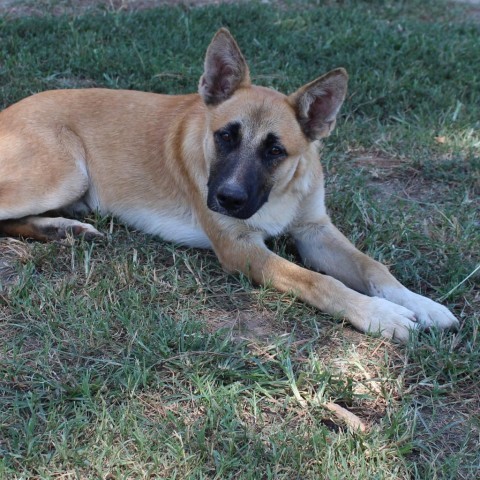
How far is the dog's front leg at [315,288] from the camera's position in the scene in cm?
353

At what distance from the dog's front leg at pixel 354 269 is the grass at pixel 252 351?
5.4 inches

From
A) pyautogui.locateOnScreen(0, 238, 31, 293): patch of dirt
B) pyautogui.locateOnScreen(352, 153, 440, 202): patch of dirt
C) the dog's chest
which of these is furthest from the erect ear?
pyautogui.locateOnScreen(0, 238, 31, 293): patch of dirt

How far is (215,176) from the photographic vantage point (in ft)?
12.6

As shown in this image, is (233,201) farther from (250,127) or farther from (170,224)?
(170,224)

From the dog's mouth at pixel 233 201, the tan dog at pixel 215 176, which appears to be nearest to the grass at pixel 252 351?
the tan dog at pixel 215 176

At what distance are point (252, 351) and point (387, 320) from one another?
2.26ft

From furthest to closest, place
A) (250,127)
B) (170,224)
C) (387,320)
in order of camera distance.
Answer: (170,224) → (250,127) → (387,320)

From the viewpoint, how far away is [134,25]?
693 centimetres

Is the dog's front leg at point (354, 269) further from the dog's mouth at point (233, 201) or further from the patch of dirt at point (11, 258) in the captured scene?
the patch of dirt at point (11, 258)

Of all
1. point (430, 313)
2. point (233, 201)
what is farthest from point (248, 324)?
point (430, 313)

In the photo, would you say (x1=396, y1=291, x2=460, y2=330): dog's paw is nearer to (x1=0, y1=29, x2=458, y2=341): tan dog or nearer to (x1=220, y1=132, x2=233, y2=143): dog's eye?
(x1=0, y1=29, x2=458, y2=341): tan dog

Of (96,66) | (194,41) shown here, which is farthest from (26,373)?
(194,41)

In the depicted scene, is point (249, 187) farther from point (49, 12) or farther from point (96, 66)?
point (49, 12)

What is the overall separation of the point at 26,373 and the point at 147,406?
1.82 feet
